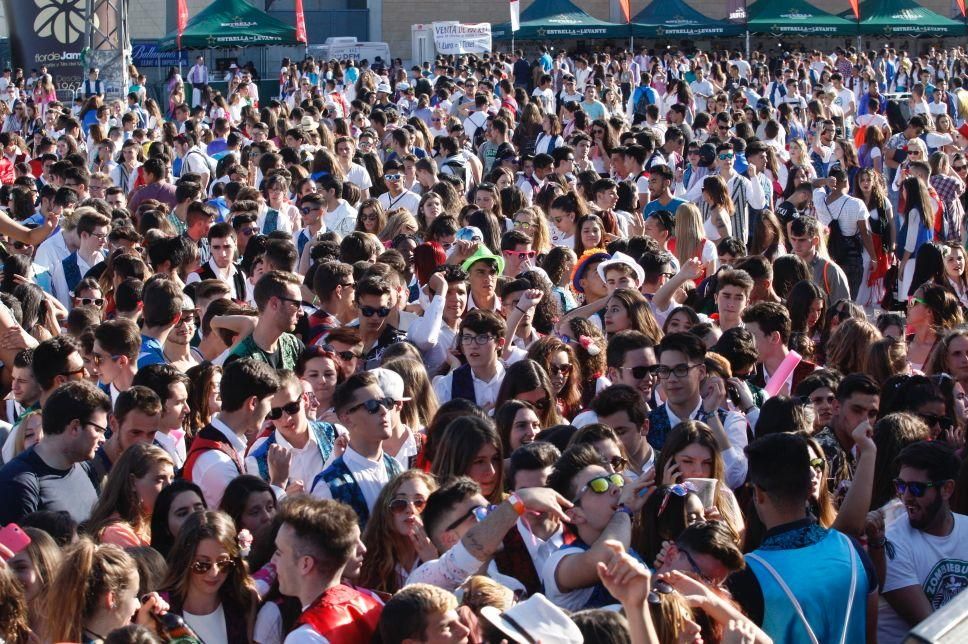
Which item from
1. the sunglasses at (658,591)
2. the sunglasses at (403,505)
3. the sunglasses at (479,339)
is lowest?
the sunglasses at (403,505)

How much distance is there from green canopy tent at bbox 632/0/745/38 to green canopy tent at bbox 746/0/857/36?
1.99ft

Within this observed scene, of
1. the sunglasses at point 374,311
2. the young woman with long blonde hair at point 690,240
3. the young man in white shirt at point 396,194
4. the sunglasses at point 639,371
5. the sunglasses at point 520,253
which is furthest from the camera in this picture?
the young man in white shirt at point 396,194

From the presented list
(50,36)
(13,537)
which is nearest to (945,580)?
(13,537)

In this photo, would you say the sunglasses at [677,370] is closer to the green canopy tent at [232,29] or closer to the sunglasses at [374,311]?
the sunglasses at [374,311]

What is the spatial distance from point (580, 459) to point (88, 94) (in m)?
18.8

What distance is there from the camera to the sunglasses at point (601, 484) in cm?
436

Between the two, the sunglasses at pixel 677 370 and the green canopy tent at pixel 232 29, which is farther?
the green canopy tent at pixel 232 29

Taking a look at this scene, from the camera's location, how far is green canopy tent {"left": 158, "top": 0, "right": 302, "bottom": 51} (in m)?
29.0

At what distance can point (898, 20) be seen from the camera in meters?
35.9

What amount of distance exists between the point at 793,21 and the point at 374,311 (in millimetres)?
31070

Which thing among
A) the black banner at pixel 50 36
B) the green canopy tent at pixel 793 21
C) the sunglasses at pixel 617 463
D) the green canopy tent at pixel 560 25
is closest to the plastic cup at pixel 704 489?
the sunglasses at pixel 617 463

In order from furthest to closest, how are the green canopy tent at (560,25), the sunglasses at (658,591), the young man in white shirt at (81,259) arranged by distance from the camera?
the green canopy tent at (560,25) → the young man in white shirt at (81,259) → the sunglasses at (658,591)

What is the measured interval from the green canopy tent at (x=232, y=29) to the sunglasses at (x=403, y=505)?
84.4 feet

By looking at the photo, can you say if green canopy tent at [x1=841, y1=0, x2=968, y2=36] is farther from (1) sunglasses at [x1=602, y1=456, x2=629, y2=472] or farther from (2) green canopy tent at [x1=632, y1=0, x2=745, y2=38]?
(1) sunglasses at [x1=602, y1=456, x2=629, y2=472]
